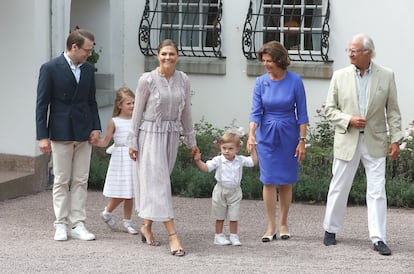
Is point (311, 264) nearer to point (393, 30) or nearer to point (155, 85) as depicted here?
point (155, 85)

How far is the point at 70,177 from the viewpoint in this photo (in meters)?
8.54

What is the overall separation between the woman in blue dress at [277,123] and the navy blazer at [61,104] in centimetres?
149

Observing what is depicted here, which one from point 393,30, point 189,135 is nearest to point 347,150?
point 189,135

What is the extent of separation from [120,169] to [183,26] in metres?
4.56

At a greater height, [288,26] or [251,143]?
[288,26]

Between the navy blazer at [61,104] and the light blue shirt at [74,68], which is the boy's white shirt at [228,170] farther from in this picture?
the light blue shirt at [74,68]

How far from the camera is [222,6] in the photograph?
491 inches

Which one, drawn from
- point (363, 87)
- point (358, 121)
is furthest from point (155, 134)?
point (363, 87)

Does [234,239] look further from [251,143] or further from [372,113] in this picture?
[372,113]

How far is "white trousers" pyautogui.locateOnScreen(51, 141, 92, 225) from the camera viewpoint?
836 cm

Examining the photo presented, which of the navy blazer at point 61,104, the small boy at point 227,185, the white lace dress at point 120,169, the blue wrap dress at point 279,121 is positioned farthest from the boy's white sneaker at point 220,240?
the navy blazer at point 61,104

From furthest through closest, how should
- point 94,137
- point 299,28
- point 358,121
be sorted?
point 299,28
point 94,137
point 358,121

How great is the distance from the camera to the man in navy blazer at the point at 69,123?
8258 mm

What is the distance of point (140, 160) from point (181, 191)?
296 centimetres
